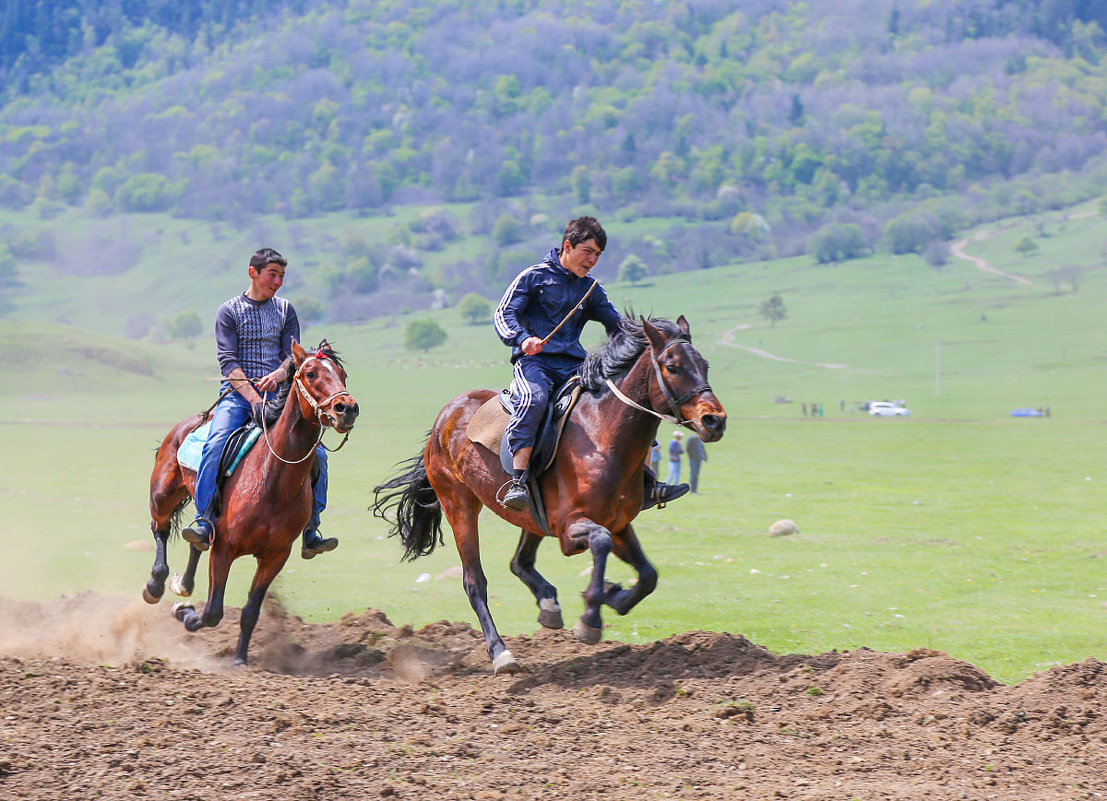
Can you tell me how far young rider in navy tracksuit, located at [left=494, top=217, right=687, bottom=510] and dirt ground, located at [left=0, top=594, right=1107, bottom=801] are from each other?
156 cm

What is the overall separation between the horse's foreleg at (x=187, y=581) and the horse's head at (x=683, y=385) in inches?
180

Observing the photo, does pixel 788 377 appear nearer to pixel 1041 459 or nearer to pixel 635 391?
pixel 1041 459

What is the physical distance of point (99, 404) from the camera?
81.9 m

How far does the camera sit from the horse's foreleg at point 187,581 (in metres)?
10.9

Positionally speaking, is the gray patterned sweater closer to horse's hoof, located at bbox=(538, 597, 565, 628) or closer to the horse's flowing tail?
the horse's flowing tail

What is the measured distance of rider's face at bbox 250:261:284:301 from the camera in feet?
34.3

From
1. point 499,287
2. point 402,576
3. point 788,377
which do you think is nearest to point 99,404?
point 788,377

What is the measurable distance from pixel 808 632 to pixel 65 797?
25.3 feet

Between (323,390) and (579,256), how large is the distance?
88.7 inches

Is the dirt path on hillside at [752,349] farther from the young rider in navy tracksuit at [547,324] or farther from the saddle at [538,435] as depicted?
the saddle at [538,435]

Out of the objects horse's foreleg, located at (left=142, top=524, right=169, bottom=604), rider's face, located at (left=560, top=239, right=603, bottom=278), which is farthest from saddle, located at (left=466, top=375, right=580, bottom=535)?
horse's foreleg, located at (left=142, top=524, right=169, bottom=604)

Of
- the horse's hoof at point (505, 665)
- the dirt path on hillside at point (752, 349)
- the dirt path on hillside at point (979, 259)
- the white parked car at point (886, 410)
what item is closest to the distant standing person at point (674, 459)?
the horse's hoof at point (505, 665)

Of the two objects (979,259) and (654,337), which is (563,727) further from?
(979,259)

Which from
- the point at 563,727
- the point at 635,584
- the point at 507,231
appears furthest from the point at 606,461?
the point at 507,231
